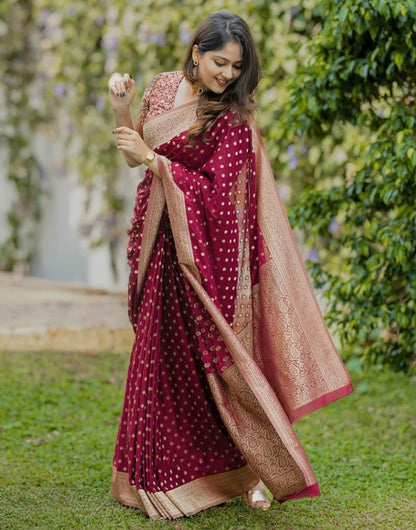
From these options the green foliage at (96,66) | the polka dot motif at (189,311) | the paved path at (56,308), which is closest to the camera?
the polka dot motif at (189,311)

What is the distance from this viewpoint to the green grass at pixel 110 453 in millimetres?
3080

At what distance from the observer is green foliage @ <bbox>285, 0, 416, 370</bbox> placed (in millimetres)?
3592

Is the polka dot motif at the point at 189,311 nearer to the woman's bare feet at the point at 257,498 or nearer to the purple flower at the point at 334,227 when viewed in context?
the woman's bare feet at the point at 257,498

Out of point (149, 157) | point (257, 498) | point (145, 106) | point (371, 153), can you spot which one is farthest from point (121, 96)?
point (257, 498)

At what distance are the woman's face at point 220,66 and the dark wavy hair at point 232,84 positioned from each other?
0.05 ft

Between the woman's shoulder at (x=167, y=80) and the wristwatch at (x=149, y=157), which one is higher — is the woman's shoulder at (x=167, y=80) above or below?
above

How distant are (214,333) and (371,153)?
1.24 metres

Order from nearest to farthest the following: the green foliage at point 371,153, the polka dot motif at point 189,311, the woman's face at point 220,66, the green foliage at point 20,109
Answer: the woman's face at point 220,66
the polka dot motif at point 189,311
the green foliage at point 371,153
the green foliage at point 20,109

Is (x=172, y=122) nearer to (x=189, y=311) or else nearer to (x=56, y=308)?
(x=189, y=311)

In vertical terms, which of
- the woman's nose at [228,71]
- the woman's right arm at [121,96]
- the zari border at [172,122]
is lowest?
the zari border at [172,122]

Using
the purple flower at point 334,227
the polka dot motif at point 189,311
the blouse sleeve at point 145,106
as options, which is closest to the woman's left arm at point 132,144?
the polka dot motif at point 189,311

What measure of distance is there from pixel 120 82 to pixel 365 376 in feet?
9.17

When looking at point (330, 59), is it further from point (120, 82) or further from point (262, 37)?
point (262, 37)

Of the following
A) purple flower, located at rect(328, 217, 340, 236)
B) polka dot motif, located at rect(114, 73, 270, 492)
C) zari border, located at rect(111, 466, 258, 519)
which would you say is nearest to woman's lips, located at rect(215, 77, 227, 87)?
polka dot motif, located at rect(114, 73, 270, 492)
